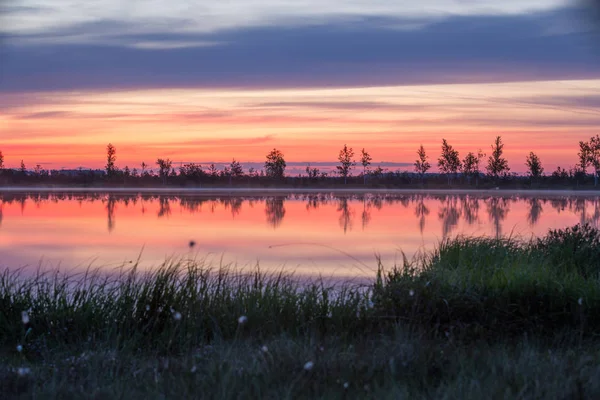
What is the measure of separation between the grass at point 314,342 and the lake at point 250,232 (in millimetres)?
2088

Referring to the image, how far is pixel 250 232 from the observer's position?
20156 mm

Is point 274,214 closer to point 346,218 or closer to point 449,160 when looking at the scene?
point 346,218

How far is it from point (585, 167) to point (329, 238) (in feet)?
168

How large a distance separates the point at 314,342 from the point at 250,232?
567 inches

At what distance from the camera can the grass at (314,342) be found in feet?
15.6

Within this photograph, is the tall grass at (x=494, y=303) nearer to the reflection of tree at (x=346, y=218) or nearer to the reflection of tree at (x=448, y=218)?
the reflection of tree at (x=448, y=218)

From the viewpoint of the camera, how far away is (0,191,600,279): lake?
14.2m

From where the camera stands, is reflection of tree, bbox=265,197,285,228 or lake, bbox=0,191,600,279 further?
reflection of tree, bbox=265,197,285,228

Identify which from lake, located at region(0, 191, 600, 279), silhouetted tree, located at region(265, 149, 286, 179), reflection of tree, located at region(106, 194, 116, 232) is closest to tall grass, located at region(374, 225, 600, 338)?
lake, located at region(0, 191, 600, 279)

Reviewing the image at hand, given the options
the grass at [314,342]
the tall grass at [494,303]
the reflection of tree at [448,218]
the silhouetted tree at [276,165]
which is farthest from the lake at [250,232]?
the silhouetted tree at [276,165]

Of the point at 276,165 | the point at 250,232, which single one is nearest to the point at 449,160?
the point at 276,165

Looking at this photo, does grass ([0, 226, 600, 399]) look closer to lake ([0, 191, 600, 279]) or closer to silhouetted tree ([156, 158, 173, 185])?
lake ([0, 191, 600, 279])

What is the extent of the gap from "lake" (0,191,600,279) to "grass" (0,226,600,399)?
6.85ft

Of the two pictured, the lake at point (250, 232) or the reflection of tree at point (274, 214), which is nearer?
the lake at point (250, 232)
